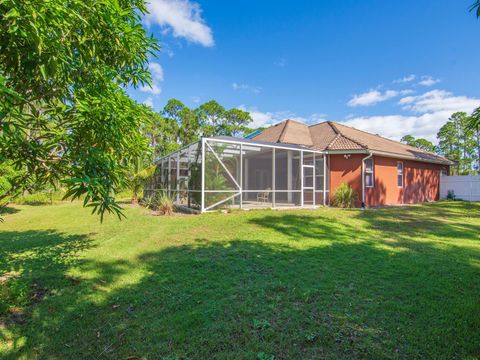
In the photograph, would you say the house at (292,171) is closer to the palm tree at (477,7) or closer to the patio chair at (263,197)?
the patio chair at (263,197)

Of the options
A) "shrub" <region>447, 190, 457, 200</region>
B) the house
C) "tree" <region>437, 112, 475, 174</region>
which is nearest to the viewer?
the house

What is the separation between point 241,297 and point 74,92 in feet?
11.0

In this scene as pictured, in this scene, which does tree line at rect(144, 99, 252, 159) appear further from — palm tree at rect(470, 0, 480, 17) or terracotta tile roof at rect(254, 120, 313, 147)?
palm tree at rect(470, 0, 480, 17)

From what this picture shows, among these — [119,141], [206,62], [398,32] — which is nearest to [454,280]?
[119,141]

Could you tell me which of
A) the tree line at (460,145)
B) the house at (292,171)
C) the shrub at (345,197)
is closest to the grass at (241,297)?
the house at (292,171)

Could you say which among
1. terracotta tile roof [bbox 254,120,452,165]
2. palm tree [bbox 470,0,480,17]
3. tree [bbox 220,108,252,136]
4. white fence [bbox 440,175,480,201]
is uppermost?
tree [bbox 220,108,252,136]

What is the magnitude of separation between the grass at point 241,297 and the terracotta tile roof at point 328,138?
28.5 feet

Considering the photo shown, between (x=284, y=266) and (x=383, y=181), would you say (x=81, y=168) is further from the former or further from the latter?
(x=383, y=181)

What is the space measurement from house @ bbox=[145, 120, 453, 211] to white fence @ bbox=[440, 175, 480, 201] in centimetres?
258

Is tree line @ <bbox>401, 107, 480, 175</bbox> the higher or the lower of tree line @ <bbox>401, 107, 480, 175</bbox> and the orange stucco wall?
the higher

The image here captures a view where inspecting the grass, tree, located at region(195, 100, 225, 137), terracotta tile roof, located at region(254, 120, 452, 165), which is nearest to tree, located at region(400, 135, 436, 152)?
terracotta tile roof, located at region(254, 120, 452, 165)

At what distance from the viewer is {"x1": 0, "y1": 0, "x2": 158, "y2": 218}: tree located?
83.0 inches

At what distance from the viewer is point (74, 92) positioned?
8.89 ft

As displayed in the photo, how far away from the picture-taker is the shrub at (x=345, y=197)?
531 inches
